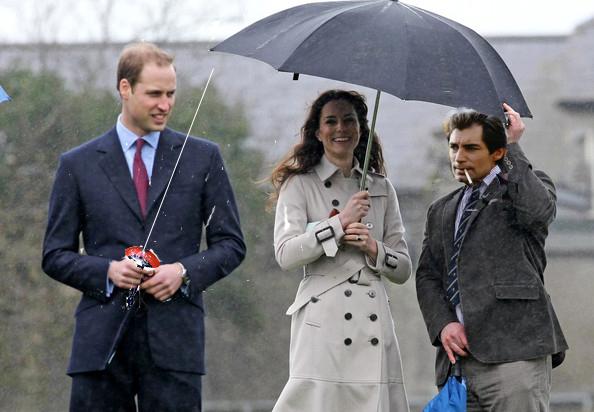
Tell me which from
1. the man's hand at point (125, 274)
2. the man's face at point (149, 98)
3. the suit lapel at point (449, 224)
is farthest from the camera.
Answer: the suit lapel at point (449, 224)

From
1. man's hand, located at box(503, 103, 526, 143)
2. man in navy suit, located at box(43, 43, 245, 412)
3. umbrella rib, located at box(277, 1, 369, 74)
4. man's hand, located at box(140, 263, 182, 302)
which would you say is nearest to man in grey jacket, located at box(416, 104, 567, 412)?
man's hand, located at box(503, 103, 526, 143)

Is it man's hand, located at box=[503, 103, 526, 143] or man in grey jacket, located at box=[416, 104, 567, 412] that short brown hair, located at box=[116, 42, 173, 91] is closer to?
man in grey jacket, located at box=[416, 104, 567, 412]

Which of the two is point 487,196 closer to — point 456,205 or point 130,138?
point 456,205

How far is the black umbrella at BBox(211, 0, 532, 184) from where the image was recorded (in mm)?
4441

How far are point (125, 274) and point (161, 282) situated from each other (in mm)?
132

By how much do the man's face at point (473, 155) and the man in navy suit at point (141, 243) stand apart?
87cm

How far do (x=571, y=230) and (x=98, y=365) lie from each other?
4.04 meters

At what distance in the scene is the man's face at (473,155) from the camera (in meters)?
4.92

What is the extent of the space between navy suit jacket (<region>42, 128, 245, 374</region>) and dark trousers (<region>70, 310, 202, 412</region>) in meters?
0.04

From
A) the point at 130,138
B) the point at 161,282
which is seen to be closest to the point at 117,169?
the point at 130,138

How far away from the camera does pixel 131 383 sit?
479 cm

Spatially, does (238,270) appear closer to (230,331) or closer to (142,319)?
(230,331)

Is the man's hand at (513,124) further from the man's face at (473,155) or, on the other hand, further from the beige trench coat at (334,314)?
the beige trench coat at (334,314)

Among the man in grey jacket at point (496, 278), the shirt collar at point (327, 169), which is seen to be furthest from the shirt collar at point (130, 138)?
the man in grey jacket at point (496, 278)
